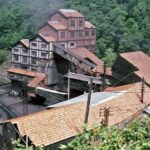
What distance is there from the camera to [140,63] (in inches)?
1428

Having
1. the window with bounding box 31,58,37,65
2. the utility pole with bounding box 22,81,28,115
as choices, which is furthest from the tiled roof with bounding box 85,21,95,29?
the utility pole with bounding box 22,81,28,115

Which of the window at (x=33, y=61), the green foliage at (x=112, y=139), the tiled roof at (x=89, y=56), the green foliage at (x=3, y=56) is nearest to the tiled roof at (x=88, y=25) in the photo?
the tiled roof at (x=89, y=56)

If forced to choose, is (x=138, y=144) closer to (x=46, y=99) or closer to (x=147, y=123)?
(x=147, y=123)

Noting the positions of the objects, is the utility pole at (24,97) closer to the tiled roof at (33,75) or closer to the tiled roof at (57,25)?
the tiled roof at (33,75)

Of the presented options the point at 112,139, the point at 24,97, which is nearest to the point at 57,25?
the point at 24,97

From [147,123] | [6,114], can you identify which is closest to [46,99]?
[6,114]

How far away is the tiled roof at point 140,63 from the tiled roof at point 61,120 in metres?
8.45

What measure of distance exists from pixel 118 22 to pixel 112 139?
1905 inches

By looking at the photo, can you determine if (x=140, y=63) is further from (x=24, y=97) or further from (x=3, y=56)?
(x=3, y=56)

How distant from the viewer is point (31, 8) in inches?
2611

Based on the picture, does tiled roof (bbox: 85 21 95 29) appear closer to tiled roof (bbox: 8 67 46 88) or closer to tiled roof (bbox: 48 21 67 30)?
tiled roof (bbox: 48 21 67 30)

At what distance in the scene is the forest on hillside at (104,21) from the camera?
50750 mm

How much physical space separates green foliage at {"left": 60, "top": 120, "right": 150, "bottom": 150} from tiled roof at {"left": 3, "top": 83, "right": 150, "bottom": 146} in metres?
8.74

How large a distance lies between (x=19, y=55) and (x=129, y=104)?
2484 cm
